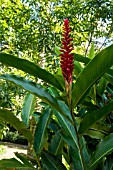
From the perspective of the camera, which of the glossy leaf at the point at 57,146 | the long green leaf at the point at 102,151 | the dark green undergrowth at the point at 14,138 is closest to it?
the long green leaf at the point at 102,151

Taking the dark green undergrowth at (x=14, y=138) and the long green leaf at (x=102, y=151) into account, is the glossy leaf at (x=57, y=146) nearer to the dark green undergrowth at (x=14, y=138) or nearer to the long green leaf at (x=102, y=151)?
the long green leaf at (x=102, y=151)

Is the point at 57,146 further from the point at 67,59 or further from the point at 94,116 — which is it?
the point at 67,59

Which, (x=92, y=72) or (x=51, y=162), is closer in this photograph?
(x=92, y=72)

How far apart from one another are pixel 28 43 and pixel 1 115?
263 centimetres

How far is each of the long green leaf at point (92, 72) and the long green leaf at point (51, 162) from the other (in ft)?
0.72

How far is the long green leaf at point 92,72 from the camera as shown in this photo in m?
0.49

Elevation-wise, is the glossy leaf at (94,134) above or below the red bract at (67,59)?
below

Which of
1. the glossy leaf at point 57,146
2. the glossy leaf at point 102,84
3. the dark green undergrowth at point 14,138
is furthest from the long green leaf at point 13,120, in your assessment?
the dark green undergrowth at point 14,138

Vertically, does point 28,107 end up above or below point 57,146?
above

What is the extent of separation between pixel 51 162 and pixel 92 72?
0.30m

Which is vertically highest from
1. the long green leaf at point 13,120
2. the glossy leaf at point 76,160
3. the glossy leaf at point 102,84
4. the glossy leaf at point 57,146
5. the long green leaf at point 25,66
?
the glossy leaf at point 102,84

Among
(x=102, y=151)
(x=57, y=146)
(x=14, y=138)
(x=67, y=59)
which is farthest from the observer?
(x=14, y=138)

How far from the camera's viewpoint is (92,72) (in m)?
0.51

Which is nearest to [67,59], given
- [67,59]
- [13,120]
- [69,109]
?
[67,59]
